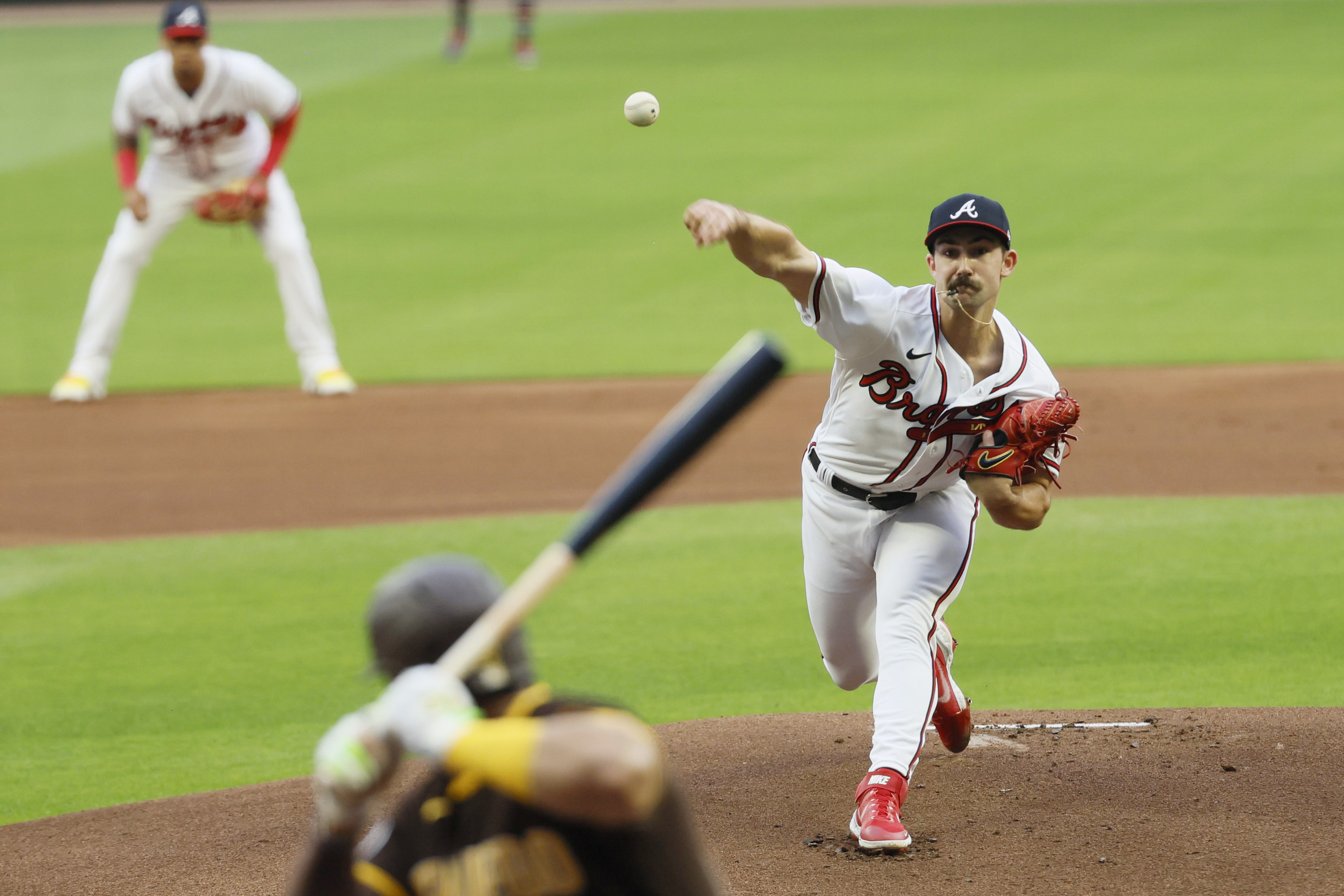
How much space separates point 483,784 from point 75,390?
10.2 m

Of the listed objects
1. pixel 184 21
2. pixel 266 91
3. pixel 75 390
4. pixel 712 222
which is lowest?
pixel 75 390

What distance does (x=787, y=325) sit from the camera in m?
14.0

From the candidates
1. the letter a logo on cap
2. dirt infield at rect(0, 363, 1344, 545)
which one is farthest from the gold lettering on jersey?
dirt infield at rect(0, 363, 1344, 545)

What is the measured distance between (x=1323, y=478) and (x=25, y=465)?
24.5 feet

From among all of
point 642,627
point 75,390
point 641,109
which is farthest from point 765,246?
point 75,390

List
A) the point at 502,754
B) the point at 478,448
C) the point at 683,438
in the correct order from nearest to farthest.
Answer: the point at 502,754
the point at 683,438
the point at 478,448

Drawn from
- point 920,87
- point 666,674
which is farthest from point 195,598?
point 920,87

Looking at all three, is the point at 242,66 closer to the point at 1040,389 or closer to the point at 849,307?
the point at 849,307

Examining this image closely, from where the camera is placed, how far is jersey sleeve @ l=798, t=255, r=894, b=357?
471cm

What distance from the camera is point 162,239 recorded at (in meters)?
11.7

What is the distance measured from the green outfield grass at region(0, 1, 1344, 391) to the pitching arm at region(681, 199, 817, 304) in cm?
806

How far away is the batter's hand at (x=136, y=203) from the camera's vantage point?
11227mm

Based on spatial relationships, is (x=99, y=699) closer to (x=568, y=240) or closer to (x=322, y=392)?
(x=322, y=392)

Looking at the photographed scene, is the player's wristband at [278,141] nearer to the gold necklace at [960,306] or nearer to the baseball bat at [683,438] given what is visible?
the gold necklace at [960,306]
